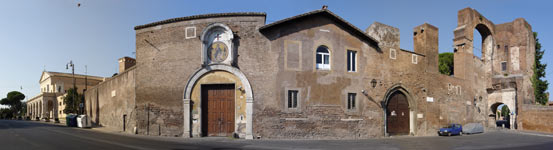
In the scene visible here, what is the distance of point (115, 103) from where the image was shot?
27.1 m

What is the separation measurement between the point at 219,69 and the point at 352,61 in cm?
836

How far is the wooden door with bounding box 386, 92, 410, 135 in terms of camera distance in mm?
22906

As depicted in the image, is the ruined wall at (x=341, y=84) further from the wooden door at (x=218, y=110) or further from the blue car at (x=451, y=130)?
the wooden door at (x=218, y=110)

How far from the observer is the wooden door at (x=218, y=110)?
19.6 meters

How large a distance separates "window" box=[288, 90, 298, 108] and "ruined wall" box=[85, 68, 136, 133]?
404 inches

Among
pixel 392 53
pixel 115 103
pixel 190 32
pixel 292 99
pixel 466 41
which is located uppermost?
pixel 466 41

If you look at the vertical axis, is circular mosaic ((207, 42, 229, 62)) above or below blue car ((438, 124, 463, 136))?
above

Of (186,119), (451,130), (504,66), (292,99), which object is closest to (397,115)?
(451,130)

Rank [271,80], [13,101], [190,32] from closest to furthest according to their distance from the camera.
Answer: [271,80] < [190,32] < [13,101]

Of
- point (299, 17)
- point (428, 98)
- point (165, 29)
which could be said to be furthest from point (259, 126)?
point (428, 98)

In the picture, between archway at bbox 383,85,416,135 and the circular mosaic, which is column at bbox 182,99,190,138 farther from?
archway at bbox 383,85,416,135

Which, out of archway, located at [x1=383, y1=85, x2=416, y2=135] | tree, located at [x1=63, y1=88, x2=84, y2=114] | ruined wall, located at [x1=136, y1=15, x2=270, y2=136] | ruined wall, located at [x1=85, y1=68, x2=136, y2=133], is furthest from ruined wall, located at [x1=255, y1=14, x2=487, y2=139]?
tree, located at [x1=63, y1=88, x2=84, y2=114]

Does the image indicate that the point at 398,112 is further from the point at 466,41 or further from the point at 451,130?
the point at 466,41

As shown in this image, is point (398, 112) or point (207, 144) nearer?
point (207, 144)
